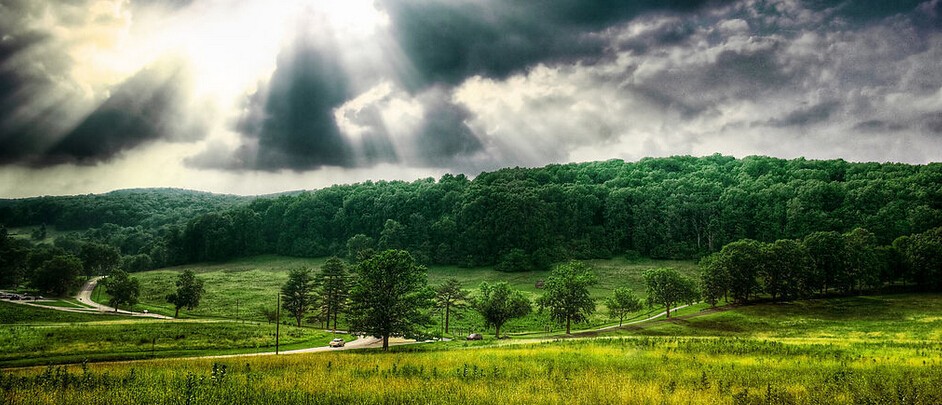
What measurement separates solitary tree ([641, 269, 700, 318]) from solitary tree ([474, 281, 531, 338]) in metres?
23.3

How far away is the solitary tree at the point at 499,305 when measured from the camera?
219ft

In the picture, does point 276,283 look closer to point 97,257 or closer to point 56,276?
point 56,276

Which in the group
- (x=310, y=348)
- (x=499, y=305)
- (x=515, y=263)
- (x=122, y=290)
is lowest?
(x=310, y=348)

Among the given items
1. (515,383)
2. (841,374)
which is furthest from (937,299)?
(515,383)

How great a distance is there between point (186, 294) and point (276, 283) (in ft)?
119

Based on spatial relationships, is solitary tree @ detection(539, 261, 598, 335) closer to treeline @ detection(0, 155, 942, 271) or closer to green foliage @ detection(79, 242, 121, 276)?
treeline @ detection(0, 155, 942, 271)

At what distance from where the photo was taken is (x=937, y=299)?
76.6 metres

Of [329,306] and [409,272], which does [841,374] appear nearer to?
[409,272]

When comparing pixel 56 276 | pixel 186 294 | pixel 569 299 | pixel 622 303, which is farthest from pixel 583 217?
pixel 56 276

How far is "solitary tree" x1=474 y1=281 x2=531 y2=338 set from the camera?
2628 inches

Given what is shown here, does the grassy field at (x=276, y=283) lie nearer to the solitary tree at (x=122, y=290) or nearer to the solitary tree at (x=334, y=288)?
the solitary tree at (x=122, y=290)

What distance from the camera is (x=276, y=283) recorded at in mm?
120562

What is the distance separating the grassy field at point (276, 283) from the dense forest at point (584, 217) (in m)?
10.4

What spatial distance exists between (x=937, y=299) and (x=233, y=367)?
4129 inches
